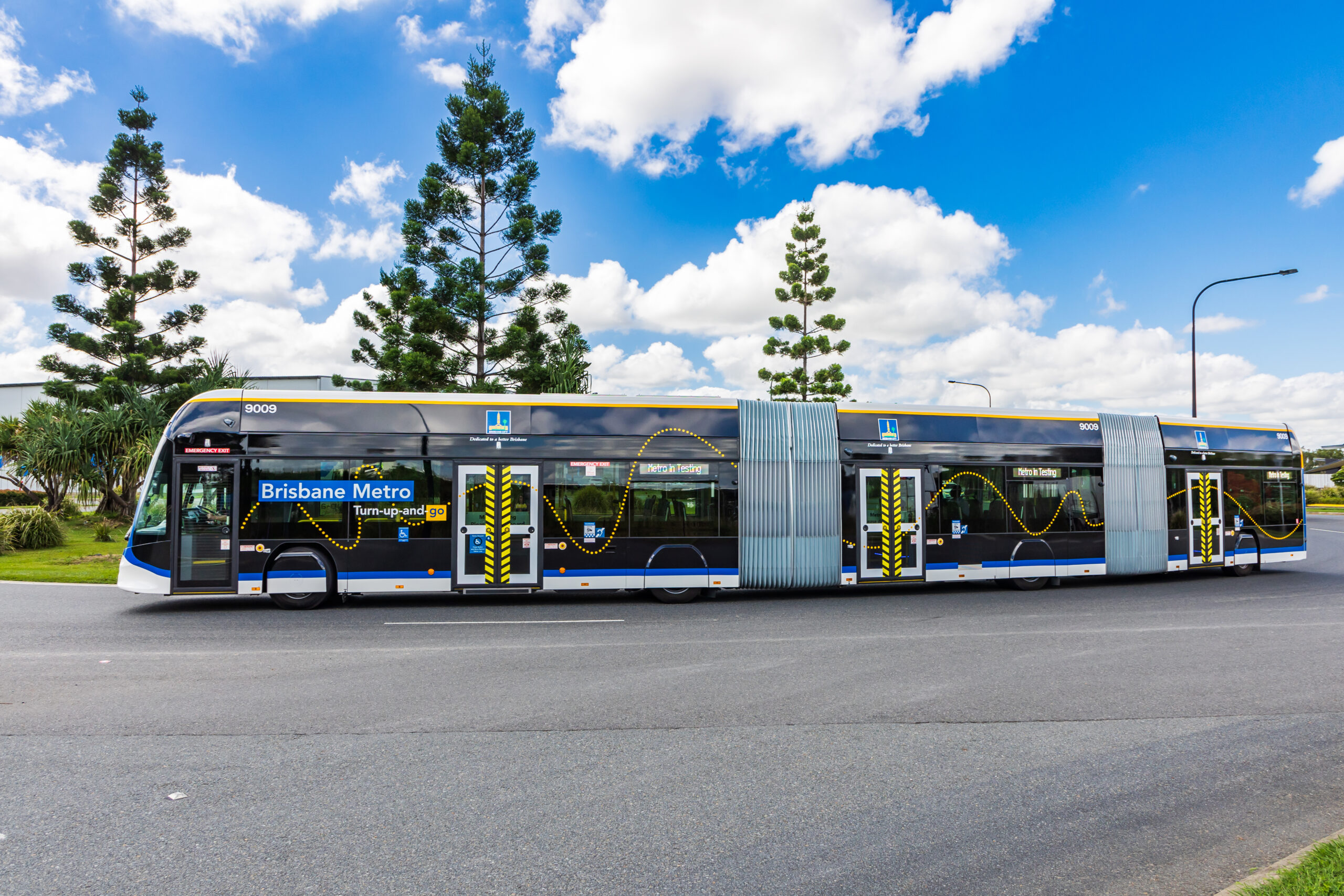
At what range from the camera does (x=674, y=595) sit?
38.8 ft

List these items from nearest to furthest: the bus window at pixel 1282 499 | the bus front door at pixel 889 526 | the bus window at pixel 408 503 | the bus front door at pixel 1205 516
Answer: the bus window at pixel 408 503, the bus front door at pixel 889 526, the bus front door at pixel 1205 516, the bus window at pixel 1282 499

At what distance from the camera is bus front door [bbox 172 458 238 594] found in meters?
10.6

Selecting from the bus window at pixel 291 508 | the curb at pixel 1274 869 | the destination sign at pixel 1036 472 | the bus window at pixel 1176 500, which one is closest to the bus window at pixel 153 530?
the bus window at pixel 291 508

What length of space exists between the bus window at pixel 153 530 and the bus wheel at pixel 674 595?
273 inches

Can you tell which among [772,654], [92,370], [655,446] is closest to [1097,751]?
[772,654]

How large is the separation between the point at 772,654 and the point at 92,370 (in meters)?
35.3

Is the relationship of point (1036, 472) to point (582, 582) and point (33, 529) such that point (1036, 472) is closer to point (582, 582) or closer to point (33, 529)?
point (582, 582)

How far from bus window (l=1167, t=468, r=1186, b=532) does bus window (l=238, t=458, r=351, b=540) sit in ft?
47.2

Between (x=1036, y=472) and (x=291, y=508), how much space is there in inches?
477

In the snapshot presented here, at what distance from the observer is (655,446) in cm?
1180

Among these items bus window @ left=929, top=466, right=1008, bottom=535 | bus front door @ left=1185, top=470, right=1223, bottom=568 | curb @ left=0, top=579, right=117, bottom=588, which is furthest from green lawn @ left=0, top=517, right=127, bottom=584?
bus front door @ left=1185, top=470, right=1223, bottom=568

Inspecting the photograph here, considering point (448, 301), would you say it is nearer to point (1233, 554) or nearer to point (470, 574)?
point (470, 574)

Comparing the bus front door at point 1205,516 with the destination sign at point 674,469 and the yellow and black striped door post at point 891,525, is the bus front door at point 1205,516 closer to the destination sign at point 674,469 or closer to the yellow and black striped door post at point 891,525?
the yellow and black striped door post at point 891,525

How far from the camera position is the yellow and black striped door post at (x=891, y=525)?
40.5 feet
